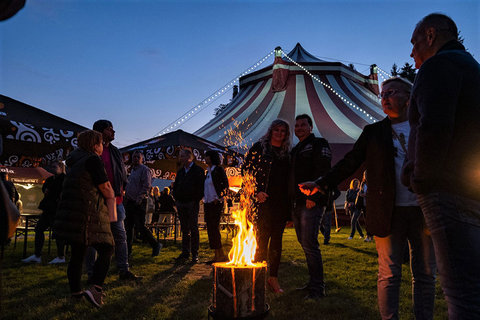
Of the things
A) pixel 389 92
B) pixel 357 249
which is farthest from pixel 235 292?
pixel 357 249

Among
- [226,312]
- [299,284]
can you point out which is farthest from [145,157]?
[226,312]

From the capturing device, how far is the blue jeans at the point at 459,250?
51.2 inches

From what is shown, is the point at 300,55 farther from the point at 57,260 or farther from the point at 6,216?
the point at 6,216

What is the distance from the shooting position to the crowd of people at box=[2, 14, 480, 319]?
1.34m

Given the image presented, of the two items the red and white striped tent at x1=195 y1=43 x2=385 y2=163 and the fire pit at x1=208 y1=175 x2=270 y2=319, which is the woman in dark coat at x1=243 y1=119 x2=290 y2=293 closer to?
the fire pit at x1=208 y1=175 x2=270 y2=319

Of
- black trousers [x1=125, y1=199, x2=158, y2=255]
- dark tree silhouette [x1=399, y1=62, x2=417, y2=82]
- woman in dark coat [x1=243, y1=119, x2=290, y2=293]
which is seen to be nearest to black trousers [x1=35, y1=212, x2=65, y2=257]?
black trousers [x1=125, y1=199, x2=158, y2=255]

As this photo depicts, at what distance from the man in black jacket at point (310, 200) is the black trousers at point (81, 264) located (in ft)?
6.39

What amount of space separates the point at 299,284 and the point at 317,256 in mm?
811

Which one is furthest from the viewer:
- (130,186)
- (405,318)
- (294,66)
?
(294,66)

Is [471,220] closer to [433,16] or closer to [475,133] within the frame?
[475,133]

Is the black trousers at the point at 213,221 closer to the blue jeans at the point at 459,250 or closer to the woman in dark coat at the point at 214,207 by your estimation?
the woman in dark coat at the point at 214,207

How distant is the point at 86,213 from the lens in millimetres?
2992

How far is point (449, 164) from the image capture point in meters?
1.37

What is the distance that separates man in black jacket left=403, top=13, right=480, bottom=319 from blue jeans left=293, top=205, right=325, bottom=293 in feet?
6.34
